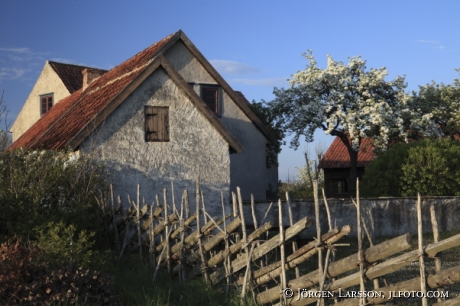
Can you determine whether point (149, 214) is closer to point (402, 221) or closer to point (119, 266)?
point (119, 266)

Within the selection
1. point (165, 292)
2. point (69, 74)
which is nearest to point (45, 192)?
point (165, 292)

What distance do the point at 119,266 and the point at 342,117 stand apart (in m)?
20.8

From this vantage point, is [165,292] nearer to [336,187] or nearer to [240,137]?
[240,137]

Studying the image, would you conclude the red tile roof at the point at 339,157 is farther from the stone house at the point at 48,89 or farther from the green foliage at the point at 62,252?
the green foliage at the point at 62,252

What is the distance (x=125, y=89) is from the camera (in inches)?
617

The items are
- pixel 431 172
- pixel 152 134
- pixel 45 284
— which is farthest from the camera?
pixel 431 172

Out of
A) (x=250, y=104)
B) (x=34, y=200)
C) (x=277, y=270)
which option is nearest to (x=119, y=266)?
(x=34, y=200)

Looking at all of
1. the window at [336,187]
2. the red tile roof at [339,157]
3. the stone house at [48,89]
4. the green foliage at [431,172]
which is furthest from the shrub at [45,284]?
the window at [336,187]

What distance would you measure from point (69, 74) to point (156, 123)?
15450mm

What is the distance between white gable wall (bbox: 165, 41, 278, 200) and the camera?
22547 mm

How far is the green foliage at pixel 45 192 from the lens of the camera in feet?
38.0

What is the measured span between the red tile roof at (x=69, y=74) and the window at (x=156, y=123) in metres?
13.4

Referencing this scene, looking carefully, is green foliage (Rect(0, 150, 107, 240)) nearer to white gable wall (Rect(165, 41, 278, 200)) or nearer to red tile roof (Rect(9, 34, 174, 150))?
red tile roof (Rect(9, 34, 174, 150))

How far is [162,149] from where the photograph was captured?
16562mm
